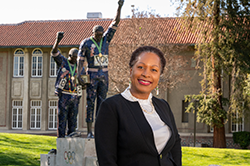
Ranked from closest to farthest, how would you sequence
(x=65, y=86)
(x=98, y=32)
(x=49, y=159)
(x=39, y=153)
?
(x=98, y=32)
(x=49, y=159)
(x=65, y=86)
(x=39, y=153)

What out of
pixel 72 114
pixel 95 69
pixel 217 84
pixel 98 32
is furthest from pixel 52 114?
pixel 98 32

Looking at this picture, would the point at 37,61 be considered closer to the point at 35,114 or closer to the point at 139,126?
the point at 35,114

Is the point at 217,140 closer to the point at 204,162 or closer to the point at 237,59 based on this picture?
the point at 237,59

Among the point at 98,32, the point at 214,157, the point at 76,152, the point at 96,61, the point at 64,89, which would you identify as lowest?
the point at 214,157

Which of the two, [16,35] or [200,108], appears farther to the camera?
[16,35]

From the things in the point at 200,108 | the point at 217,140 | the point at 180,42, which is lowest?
the point at 217,140

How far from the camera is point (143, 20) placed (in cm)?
2706

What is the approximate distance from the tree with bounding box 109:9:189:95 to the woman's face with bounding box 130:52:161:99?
73.9ft

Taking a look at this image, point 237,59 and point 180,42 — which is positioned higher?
point 180,42

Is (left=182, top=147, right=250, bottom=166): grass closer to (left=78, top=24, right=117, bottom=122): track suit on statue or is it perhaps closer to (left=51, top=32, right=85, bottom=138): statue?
(left=51, top=32, right=85, bottom=138): statue

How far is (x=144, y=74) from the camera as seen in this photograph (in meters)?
2.98

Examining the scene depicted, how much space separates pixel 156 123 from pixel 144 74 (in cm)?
40

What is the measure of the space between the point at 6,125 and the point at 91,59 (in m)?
27.0

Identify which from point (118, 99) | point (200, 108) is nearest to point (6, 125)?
point (200, 108)
